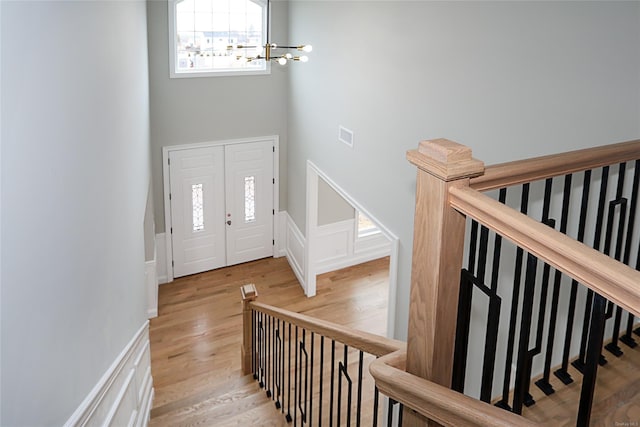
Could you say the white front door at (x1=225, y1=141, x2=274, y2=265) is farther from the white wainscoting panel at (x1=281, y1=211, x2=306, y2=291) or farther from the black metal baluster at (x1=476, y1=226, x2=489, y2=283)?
the black metal baluster at (x1=476, y1=226, x2=489, y2=283)

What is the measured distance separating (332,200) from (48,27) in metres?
6.70

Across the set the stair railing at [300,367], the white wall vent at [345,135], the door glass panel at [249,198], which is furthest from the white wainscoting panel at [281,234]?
the white wall vent at [345,135]

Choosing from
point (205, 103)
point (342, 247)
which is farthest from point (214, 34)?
point (342, 247)

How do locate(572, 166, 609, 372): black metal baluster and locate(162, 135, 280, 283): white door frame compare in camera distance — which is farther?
locate(162, 135, 280, 283): white door frame

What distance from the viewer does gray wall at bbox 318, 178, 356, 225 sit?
8.77 m

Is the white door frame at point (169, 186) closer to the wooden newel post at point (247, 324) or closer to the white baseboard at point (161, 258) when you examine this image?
the white baseboard at point (161, 258)

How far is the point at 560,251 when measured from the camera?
4.20 ft

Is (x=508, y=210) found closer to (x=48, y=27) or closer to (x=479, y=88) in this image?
(x=48, y=27)

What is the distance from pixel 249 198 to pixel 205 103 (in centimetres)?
171

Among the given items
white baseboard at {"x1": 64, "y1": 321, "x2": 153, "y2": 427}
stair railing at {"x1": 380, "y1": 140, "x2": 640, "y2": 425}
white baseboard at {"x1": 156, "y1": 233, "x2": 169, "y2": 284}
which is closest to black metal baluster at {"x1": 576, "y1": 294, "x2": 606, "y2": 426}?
stair railing at {"x1": 380, "y1": 140, "x2": 640, "y2": 425}

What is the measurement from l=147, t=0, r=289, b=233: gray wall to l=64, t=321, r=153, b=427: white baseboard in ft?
11.8

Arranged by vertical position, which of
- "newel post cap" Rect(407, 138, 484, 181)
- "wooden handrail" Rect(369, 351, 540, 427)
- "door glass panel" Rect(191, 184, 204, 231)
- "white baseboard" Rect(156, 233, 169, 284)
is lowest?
"white baseboard" Rect(156, 233, 169, 284)

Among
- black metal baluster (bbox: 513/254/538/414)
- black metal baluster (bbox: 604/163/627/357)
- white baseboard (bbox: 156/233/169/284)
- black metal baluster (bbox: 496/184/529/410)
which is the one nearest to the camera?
black metal baluster (bbox: 513/254/538/414)

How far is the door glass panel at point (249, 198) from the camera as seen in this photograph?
923cm
